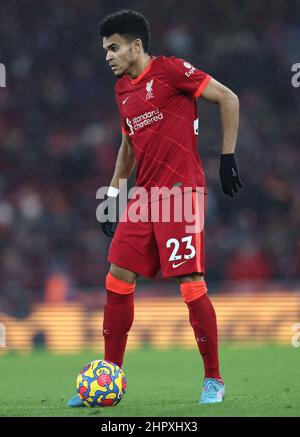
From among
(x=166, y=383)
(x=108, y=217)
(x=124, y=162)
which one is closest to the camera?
(x=124, y=162)

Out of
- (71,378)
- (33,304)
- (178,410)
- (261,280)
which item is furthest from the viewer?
(261,280)

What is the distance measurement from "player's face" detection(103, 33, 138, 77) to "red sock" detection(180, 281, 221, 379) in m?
1.16

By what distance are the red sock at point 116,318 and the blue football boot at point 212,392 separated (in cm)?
50

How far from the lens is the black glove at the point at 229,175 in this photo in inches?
197

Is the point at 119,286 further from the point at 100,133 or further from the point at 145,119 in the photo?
the point at 100,133

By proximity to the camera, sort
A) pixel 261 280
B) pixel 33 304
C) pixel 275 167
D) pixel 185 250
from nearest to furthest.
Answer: pixel 185 250
pixel 33 304
pixel 261 280
pixel 275 167

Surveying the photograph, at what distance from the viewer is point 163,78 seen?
511 cm

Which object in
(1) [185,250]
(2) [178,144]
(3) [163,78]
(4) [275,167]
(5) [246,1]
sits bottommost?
(1) [185,250]

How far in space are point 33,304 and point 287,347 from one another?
8.79 feet

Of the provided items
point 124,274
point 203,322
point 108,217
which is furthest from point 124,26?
point 203,322

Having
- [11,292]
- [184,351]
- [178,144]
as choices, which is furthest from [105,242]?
[178,144]

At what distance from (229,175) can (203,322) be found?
0.73m

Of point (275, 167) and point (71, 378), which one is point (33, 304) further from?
point (275, 167)

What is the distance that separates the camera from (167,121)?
5117mm
